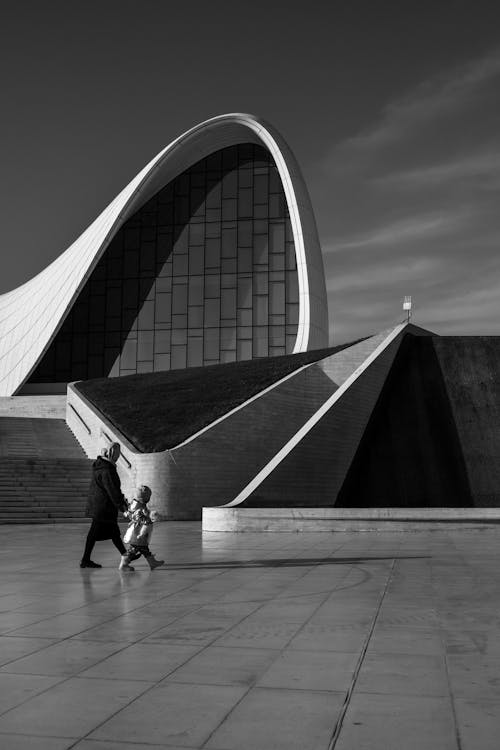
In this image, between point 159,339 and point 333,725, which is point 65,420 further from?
point 333,725

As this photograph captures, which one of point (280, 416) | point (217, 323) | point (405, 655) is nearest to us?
point (405, 655)

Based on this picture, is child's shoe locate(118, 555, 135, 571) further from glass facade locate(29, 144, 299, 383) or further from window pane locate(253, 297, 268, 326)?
window pane locate(253, 297, 268, 326)

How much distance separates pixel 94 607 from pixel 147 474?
42.0 feet

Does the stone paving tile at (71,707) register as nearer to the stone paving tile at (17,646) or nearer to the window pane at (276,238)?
the stone paving tile at (17,646)

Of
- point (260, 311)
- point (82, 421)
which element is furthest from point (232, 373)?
point (260, 311)

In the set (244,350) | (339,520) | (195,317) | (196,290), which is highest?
(196,290)

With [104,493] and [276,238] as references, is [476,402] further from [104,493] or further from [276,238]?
[276,238]

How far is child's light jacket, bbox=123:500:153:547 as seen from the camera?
870 centimetres

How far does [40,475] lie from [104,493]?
11.7 meters

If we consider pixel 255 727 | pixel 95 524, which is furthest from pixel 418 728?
pixel 95 524

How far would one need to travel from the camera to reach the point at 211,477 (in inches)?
781

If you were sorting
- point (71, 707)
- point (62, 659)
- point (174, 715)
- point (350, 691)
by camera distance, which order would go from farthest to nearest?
Answer: 1. point (62, 659)
2. point (350, 691)
3. point (71, 707)
4. point (174, 715)

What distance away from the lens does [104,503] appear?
9023mm

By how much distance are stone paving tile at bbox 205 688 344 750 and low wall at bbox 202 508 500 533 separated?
10426mm
